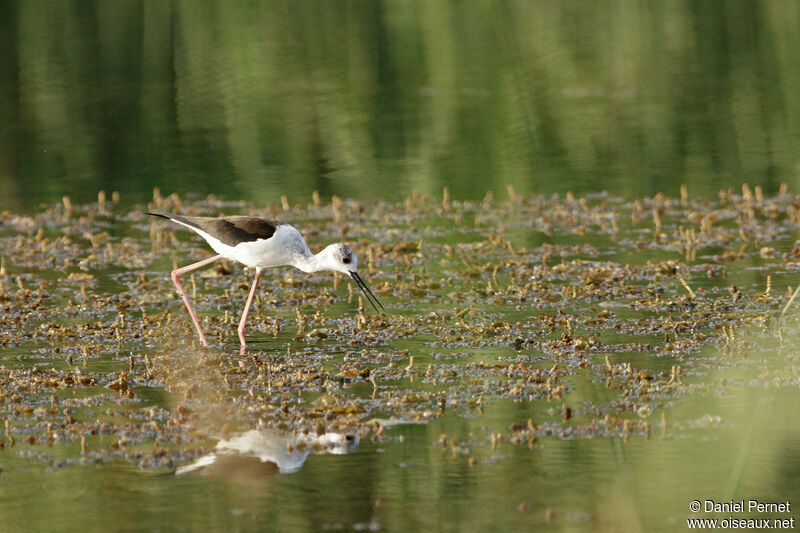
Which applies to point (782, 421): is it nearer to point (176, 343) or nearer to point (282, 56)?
point (176, 343)

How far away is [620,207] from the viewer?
17.1 meters

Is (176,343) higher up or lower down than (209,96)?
lower down

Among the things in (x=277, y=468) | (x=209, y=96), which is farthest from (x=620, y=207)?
(x=209, y=96)

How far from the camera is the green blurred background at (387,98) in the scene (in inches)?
787

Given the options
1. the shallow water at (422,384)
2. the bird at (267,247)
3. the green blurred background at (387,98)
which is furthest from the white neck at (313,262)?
the green blurred background at (387,98)

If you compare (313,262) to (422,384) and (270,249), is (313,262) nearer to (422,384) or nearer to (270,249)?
(270,249)

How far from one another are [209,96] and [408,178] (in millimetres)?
9549

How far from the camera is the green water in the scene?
7.49 meters

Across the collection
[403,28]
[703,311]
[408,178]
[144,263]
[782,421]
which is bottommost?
[782,421]

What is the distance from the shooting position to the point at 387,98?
1029 inches

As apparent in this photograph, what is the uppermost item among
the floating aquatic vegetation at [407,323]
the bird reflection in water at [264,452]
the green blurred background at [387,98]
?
the green blurred background at [387,98]

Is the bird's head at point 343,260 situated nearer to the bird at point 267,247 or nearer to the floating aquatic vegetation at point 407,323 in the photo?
the bird at point 267,247

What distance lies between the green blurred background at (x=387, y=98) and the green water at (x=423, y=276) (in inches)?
4.2

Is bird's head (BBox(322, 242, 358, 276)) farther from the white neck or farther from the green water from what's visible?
the green water
